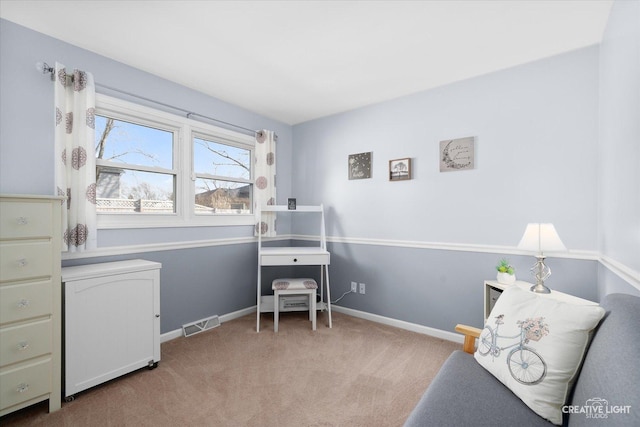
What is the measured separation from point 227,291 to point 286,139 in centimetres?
211

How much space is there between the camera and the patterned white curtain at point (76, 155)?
1992 mm

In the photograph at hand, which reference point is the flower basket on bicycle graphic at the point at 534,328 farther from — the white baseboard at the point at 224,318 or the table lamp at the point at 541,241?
the white baseboard at the point at 224,318

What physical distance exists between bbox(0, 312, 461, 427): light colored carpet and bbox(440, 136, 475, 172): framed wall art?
164 cm

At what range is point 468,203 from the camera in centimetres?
256

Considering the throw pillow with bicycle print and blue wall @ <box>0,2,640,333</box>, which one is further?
blue wall @ <box>0,2,640,333</box>

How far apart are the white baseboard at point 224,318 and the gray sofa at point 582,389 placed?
7.80 feet

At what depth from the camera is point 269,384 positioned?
76.9 inches

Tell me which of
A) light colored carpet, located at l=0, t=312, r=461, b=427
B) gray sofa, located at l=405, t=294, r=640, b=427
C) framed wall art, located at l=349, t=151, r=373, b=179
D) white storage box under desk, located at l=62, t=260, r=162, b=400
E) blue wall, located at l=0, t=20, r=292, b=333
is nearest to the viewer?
gray sofa, located at l=405, t=294, r=640, b=427

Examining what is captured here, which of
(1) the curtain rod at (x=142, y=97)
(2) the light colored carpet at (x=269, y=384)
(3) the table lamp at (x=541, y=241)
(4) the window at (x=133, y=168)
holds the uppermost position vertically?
(1) the curtain rod at (x=142, y=97)

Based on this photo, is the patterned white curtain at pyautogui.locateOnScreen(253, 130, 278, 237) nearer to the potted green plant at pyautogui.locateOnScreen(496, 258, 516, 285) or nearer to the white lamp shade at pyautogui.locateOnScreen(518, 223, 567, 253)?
the potted green plant at pyautogui.locateOnScreen(496, 258, 516, 285)

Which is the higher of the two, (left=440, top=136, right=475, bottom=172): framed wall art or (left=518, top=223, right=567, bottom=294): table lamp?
(left=440, top=136, right=475, bottom=172): framed wall art

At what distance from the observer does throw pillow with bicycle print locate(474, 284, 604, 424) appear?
3.33 ft

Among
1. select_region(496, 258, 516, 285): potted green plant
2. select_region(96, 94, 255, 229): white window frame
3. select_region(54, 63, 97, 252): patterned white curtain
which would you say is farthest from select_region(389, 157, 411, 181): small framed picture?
select_region(54, 63, 97, 252): patterned white curtain

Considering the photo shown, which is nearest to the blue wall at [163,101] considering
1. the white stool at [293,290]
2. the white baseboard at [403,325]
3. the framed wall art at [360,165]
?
→ the white stool at [293,290]
